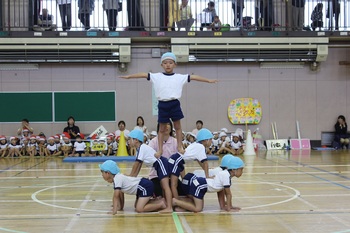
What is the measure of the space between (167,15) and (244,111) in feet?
13.8

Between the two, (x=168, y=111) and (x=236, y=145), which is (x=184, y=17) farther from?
(x=168, y=111)

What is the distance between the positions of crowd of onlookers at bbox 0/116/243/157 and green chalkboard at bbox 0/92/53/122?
46cm

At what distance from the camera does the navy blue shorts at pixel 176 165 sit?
20.2ft

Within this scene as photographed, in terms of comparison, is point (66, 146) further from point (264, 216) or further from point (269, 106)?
point (264, 216)

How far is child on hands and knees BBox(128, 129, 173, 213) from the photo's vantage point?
6.01 metres

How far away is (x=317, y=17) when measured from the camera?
1669cm

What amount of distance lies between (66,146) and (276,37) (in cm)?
771

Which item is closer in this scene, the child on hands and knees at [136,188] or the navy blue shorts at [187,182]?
the child on hands and knees at [136,188]

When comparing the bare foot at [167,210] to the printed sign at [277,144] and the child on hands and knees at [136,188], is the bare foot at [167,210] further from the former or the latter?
the printed sign at [277,144]

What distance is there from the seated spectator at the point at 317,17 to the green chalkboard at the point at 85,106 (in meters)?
7.33

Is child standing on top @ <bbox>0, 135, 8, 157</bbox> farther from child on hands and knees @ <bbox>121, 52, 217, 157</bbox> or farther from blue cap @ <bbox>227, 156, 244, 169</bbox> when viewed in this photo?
blue cap @ <bbox>227, 156, 244, 169</bbox>

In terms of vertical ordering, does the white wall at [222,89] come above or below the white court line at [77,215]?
above

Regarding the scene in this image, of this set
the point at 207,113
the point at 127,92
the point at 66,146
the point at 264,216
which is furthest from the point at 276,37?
the point at 264,216

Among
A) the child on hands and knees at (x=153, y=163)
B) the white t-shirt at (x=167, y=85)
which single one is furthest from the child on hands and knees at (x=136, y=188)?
the white t-shirt at (x=167, y=85)
